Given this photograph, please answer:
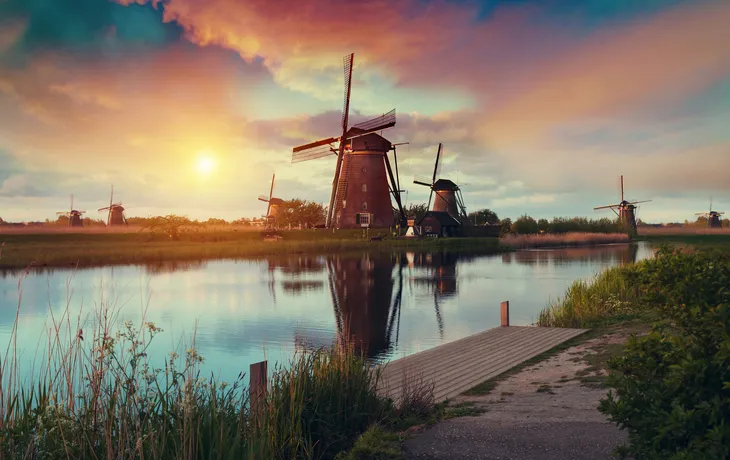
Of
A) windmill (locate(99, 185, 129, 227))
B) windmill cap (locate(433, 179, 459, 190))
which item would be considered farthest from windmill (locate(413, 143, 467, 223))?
windmill (locate(99, 185, 129, 227))

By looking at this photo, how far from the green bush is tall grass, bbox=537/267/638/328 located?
988cm

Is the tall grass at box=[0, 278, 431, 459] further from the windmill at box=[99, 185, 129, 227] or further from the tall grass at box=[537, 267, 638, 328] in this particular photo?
the windmill at box=[99, 185, 129, 227]

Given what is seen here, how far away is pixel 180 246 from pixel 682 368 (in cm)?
4941

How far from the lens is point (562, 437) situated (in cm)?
515

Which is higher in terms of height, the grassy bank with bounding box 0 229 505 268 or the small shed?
the small shed

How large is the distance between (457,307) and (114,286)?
16.3 metres

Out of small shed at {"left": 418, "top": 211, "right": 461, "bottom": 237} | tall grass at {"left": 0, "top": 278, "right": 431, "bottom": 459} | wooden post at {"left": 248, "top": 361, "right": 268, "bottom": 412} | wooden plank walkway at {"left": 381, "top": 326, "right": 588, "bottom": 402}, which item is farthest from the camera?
small shed at {"left": 418, "top": 211, "right": 461, "bottom": 237}

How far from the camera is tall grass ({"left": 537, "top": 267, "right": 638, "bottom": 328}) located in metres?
13.5

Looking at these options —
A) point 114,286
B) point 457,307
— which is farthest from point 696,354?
point 114,286

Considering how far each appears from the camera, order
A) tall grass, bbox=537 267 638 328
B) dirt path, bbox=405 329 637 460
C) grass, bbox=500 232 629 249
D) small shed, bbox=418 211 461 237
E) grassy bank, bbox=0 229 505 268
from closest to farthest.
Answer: dirt path, bbox=405 329 637 460, tall grass, bbox=537 267 638 328, grassy bank, bbox=0 229 505 268, grass, bbox=500 232 629 249, small shed, bbox=418 211 461 237

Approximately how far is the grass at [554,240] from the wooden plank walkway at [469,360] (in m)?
48.0

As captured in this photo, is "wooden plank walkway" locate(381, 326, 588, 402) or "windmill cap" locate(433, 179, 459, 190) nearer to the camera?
"wooden plank walkway" locate(381, 326, 588, 402)

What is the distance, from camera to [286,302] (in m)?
21.5

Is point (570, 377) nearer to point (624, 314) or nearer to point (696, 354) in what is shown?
point (696, 354)
